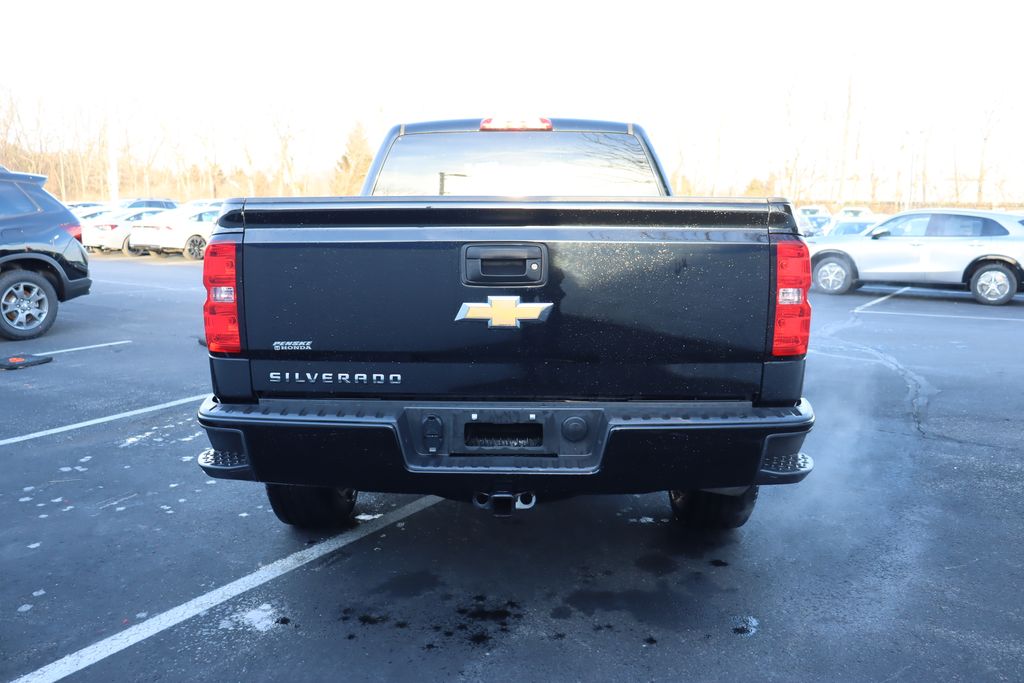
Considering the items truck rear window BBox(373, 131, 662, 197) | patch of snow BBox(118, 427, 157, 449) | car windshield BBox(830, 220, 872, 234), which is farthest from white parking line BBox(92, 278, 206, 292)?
car windshield BBox(830, 220, 872, 234)

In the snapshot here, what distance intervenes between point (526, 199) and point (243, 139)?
6119cm

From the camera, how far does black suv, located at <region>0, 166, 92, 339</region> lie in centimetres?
957

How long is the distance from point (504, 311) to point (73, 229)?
924 centimetres

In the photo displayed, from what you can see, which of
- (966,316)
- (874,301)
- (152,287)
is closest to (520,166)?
(966,316)

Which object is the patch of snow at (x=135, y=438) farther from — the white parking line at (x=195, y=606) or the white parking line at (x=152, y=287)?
the white parking line at (x=152, y=287)

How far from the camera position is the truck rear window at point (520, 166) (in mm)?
4609

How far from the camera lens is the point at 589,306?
2.86m

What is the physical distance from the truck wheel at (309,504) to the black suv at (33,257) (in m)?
7.56

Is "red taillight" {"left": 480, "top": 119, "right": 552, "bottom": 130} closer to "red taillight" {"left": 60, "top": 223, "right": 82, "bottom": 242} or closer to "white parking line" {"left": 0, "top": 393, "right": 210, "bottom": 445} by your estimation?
"white parking line" {"left": 0, "top": 393, "right": 210, "bottom": 445}

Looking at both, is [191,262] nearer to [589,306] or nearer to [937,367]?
[937,367]

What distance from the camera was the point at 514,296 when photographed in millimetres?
2867

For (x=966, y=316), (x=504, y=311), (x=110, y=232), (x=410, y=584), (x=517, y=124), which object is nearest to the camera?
(x=504, y=311)

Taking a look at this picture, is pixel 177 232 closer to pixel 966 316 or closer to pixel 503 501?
pixel 966 316

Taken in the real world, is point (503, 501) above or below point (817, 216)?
below
